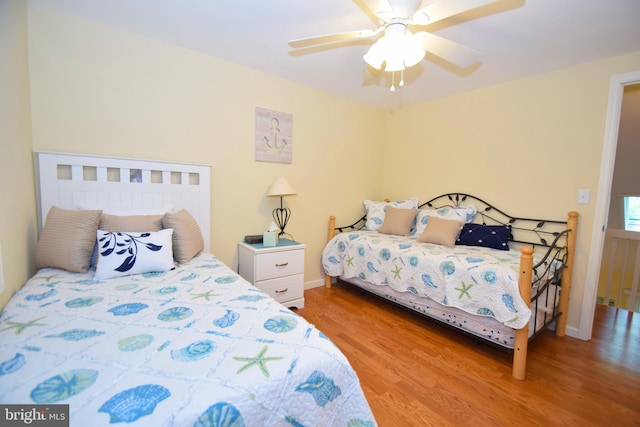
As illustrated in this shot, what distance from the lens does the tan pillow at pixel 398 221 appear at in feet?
9.61

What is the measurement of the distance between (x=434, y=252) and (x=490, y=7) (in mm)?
1681

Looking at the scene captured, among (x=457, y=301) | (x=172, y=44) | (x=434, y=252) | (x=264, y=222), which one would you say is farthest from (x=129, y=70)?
(x=457, y=301)

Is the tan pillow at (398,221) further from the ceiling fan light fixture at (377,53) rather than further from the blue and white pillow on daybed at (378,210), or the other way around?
the ceiling fan light fixture at (377,53)

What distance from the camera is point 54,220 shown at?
5.23 ft

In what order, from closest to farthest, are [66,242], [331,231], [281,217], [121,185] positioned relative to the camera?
[66,242] < [121,185] < [281,217] < [331,231]

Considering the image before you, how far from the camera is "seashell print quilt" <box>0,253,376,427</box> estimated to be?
2.19 feet

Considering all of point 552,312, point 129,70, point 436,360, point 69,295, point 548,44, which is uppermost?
point 548,44

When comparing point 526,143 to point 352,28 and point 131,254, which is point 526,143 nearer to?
point 352,28

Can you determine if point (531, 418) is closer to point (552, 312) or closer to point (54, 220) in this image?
point (552, 312)

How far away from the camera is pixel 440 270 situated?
2.07 metres

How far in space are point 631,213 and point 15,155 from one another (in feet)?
21.7

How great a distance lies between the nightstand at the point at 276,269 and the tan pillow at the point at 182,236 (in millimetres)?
536

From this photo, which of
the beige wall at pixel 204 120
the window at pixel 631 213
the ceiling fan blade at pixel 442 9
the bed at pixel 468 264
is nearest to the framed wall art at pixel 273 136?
the beige wall at pixel 204 120

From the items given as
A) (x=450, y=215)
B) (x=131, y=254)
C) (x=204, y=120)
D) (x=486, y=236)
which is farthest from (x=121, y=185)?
(x=486, y=236)
